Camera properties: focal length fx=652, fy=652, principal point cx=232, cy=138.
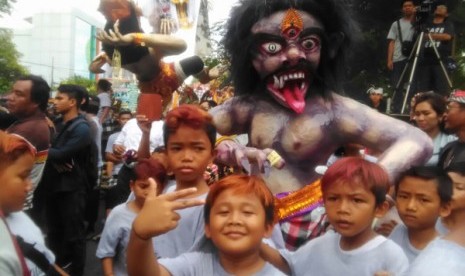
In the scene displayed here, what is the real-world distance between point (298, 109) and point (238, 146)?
34 cm

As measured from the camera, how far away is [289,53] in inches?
109

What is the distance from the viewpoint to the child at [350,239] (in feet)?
6.86

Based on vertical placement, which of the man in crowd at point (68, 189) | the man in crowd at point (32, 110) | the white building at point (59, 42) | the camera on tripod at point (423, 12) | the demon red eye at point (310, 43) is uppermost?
the camera on tripod at point (423, 12)

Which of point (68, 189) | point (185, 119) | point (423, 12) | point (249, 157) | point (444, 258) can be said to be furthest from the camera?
point (423, 12)

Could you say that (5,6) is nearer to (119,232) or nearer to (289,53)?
(119,232)

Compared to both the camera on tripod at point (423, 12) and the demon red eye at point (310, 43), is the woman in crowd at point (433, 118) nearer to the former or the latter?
the demon red eye at point (310, 43)

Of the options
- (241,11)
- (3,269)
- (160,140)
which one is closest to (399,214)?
(241,11)

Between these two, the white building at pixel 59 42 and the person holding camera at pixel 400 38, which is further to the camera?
the white building at pixel 59 42

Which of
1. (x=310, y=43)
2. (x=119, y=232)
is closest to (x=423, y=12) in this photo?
(x=310, y=43)

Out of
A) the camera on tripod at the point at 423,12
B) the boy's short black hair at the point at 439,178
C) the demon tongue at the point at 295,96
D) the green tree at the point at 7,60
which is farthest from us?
the green tree at the point at 7,60

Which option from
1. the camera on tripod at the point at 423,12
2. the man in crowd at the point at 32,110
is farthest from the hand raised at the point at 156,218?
the camera on tripod at the point at 423,12

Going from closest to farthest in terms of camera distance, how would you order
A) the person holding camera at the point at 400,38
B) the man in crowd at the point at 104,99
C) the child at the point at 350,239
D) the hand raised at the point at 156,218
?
the hand raised at the point at 156,218, the child at the point at 350,239, the person holding camera at the point at 400,38, the man in crowd at the point at 104,99

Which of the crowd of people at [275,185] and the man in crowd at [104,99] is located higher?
the crowd of people at [275,185]

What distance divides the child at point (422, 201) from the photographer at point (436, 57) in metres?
4.56
